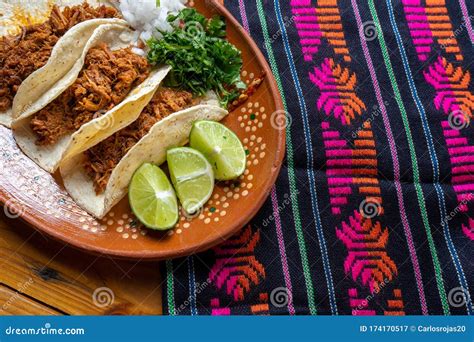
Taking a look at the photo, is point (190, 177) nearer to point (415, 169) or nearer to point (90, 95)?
point (90, 95)

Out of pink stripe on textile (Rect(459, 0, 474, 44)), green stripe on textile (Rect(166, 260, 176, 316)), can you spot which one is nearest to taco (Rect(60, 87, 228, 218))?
green stripe on textile (Rect(166, 260, 176, 316))

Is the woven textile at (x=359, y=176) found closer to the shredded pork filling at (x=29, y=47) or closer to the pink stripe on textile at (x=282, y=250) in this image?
the pink stripe on textile at (x=282, y=250)

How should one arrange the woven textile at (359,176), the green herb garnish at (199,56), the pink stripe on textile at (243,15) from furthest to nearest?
the pink stripe on textile at (243,15) < the green herb garnish at (199,56) < the woven textile at (359,176)

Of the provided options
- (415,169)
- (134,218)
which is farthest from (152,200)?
(415,169)

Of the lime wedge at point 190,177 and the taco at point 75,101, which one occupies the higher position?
the taco at point 75,101

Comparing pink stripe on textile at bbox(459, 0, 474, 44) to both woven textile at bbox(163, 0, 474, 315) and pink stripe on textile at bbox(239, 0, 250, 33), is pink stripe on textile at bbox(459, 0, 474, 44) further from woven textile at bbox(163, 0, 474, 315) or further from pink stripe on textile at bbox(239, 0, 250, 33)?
pink stripe on textile at bbox(239, 0, 250, 33)

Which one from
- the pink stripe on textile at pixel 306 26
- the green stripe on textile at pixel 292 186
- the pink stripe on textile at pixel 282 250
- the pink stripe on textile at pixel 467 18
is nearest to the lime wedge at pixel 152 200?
the pink stripe on textile at pixel 282 250

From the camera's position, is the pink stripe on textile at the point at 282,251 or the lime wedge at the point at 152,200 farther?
the pink stripe on textile at the point at 282,251
